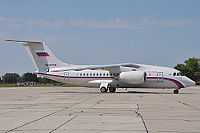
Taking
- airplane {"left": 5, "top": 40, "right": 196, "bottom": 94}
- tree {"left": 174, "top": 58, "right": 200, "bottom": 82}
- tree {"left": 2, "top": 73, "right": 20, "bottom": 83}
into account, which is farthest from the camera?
tree {"left": 2, "top": 73, "right": 20, "bottom": 83}

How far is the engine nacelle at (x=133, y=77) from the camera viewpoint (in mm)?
33375

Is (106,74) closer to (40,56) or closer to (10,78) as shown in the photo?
(40,56)

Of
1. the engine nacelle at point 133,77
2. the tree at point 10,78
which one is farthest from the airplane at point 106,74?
the tree at point 10,78

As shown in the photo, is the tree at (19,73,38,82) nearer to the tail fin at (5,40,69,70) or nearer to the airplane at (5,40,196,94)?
the tail fin at (5,40,69,70)

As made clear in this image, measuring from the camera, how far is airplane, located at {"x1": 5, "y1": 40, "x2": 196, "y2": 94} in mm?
33906

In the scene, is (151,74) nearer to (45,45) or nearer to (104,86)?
(104,86)

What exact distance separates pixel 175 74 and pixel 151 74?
2.28 meters

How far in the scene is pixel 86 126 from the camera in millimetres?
9539

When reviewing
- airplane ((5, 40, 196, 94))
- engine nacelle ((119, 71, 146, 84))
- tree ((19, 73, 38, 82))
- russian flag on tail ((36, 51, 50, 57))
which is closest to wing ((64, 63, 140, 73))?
airplane ((5, 40, 196, 94))

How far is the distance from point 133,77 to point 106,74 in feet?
11.8

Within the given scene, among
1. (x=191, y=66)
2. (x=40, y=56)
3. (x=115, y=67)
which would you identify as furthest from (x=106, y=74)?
(x=191, y=66)

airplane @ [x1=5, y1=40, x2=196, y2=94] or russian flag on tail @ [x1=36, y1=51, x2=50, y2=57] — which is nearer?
airplane @ [x1=5, y1=40, x2=196, y2=94]

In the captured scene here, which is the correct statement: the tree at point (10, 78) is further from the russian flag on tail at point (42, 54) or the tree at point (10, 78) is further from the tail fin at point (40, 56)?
the russian flag on tail at point (42, 54)

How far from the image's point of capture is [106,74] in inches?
1422
